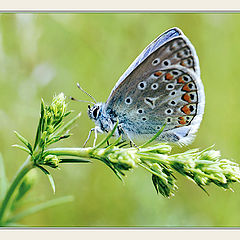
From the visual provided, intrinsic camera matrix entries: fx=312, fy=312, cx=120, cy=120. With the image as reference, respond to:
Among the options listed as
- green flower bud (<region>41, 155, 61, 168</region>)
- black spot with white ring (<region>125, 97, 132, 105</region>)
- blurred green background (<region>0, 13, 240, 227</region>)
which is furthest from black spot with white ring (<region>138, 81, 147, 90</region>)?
blurred green background (<region>0, 13, 240, 227</region>)

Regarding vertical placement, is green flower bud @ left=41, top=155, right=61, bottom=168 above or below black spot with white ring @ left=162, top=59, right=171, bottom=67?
below

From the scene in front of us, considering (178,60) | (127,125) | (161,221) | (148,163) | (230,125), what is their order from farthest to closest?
(230,125)
(161,221)
(127,125)
(178,60)
(148,163)

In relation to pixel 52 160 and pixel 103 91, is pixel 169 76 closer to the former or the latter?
pixel 52 160

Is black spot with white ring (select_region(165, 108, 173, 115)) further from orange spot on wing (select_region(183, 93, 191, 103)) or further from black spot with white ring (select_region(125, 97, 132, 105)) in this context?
black spot with white ring (select_region(125, 97, 132, 105))

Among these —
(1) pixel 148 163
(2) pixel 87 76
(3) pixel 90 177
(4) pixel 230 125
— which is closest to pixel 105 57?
(2) pixel 87 76

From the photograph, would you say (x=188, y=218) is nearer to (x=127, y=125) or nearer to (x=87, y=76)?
(x=127, y=125)

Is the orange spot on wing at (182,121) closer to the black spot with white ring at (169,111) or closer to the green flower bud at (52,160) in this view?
the black spot with white ring at (169,111)

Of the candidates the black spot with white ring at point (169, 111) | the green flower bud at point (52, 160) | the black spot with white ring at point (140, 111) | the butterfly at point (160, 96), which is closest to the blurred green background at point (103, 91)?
the butterfly at point (160, 96)

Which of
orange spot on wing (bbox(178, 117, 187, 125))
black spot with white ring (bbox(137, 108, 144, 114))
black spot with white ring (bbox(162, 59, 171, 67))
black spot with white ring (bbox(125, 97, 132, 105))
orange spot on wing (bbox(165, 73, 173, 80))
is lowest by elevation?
black spot with white ring (bbox(137, 108, 144, 114))
